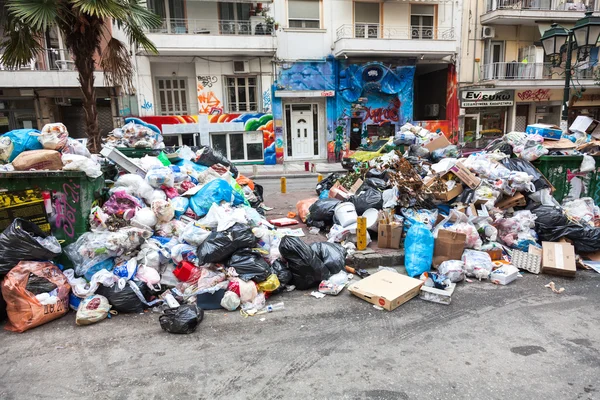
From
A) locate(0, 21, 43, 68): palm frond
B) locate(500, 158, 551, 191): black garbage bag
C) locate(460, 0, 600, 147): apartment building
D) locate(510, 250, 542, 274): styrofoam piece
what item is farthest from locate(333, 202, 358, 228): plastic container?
locate(460, 0, 600, 147): apartment building

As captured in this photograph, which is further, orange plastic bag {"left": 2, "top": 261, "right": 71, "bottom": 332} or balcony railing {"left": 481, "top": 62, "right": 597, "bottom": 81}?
balcony railing {"left": 481, "top": 62, "right": 597, "bottom": 81}

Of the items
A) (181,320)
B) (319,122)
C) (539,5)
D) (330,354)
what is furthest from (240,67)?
(330,354)

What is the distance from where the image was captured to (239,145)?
18.0 metres

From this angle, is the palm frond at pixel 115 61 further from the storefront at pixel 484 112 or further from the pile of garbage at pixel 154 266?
the storefront at pixel 484 112

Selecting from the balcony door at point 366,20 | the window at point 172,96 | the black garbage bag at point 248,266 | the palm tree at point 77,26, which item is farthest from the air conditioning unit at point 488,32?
the black garbage bag at point 248,266

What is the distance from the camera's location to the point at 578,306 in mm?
4059

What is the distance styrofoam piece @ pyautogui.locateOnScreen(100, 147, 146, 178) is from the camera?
5719 mm

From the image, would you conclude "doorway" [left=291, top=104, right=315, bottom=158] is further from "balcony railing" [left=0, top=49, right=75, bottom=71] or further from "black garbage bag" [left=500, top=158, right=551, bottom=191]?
"black garbage bag" [left=500, top=158, right=551, bottom=191]

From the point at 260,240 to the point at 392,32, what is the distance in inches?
661

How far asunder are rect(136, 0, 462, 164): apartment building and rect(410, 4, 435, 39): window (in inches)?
1.9

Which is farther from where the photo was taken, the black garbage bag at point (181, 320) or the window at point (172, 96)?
the window at point (172, 96)

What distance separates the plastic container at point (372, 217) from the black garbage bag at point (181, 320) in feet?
9.77

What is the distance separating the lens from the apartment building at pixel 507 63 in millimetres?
18719

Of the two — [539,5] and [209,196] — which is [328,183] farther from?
[539,5]
